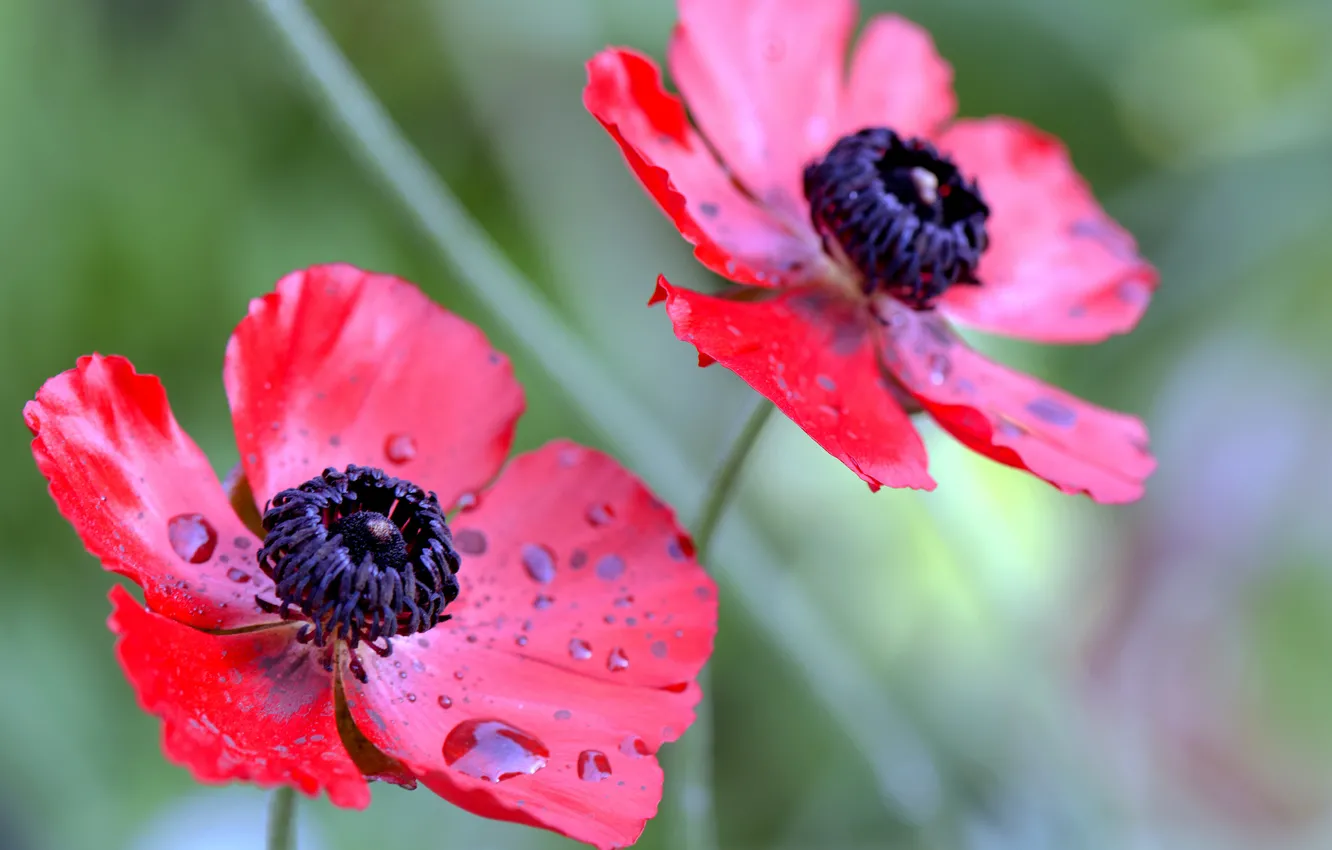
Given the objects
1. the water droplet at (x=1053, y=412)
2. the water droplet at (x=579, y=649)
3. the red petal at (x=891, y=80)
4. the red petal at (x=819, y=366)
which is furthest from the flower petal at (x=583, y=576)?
the red petal at (x=891, y=80)

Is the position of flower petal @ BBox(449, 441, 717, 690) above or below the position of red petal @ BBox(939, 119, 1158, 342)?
above

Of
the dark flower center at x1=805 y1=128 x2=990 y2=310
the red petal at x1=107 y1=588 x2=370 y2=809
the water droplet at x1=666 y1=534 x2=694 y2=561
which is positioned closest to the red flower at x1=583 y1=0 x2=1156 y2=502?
the dark flower center at x1=805 y1=128 x2=990 y2=310

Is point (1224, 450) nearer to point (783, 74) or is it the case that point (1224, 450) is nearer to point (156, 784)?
point (783, 74)

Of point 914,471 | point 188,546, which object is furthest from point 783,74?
point 188,546

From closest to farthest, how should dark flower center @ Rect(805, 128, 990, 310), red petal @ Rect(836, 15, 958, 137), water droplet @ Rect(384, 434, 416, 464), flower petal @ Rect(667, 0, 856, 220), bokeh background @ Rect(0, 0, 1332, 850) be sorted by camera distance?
water droplet @ Rect(384, 434, 416, 464) → dark flower center @ Rect(805, 128, 990, 310) → flower petal @ Rect(667, 0, 856, 220) → red petal @ Rect(836, 15, 958, 137) → bokeh background @ Rect(0, 0, 1332, 850)

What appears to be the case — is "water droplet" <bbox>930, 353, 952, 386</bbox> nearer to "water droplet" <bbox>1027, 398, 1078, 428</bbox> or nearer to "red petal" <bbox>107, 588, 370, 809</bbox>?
"water droplet" <bbox>1027, 398, 1078, 428</bbox>
